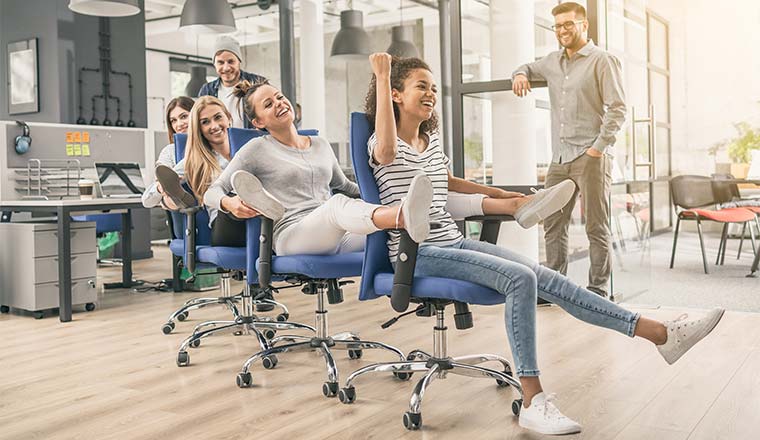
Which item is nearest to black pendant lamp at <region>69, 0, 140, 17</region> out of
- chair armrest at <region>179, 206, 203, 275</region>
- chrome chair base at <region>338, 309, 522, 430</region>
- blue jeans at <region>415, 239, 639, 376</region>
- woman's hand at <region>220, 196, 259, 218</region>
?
chair armrest at <region>179, 206, 203, 275</region>

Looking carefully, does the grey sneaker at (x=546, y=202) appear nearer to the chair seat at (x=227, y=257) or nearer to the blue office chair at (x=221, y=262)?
the blue office chair at (x=221, y=262)

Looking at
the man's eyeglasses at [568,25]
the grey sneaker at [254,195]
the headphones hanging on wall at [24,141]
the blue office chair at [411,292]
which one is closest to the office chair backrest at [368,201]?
the blue office chair at [411,292]

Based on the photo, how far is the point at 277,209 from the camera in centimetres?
272

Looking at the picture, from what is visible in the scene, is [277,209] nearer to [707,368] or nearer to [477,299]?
[477,299]

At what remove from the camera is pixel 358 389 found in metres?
2.83

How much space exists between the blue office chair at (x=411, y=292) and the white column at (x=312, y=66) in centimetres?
470

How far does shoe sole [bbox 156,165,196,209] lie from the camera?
10.7ft

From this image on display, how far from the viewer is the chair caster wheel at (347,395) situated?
2.64 meters

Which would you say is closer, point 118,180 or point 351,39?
point 118,180

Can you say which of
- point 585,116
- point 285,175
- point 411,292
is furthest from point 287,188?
point 585,116

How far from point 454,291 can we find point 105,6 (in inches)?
160

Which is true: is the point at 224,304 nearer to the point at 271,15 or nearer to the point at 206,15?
the point at 206,15

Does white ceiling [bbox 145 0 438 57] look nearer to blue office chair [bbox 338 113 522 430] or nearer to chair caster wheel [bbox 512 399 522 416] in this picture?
blue office chair [bbox 338 113 522 430]

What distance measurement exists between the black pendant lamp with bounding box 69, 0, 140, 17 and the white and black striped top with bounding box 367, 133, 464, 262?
3.41m
